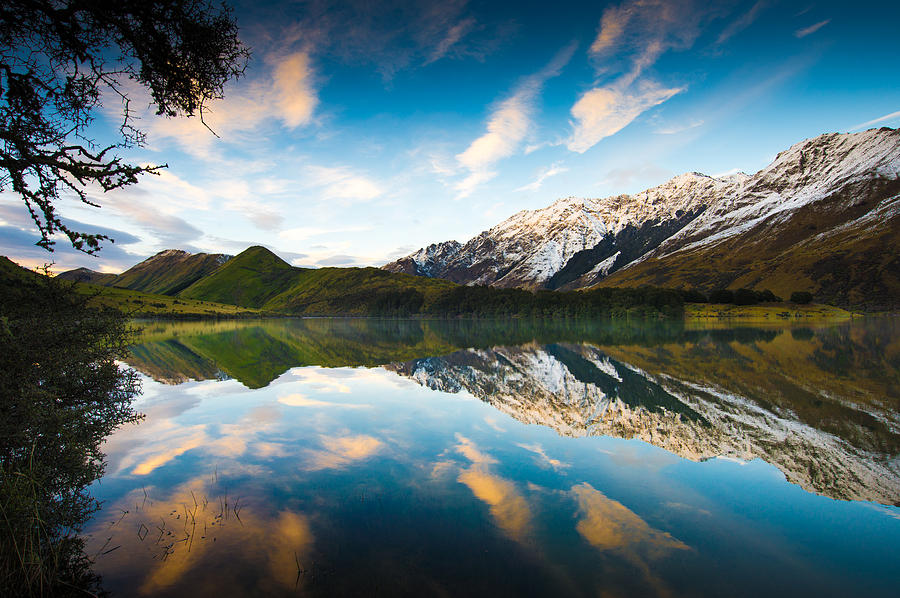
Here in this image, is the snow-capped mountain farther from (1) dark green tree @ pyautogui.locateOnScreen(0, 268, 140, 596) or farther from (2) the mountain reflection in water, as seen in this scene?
(1) dark green tree @ pyautogui.locateOnScreen(0, 268, 140, 596)

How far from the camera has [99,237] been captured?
392 inches

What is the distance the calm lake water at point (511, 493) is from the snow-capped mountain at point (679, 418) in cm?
18

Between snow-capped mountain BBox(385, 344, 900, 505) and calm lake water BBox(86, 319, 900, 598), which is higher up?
calm lake water BBox(86, 319, 900, 598)

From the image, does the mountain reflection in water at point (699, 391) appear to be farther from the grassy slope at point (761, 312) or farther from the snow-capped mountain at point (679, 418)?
the grassy slope at point (761, 312)

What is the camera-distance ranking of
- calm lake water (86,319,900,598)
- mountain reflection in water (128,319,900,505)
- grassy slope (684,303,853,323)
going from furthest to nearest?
grassy slope (684,303,853,323) → mountain reflection in water (128,319,900,505) → calm lake water (86,319,900,598)

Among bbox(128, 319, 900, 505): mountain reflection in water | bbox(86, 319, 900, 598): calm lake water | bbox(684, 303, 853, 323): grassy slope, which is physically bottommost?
bbox(684, 303, 853, 323): grassy slope

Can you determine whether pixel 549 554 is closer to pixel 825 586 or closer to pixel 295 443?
pixel 825 586

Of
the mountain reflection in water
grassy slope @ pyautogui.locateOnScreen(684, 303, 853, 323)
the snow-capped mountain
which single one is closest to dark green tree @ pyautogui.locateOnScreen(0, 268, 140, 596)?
the mountain reflection in water

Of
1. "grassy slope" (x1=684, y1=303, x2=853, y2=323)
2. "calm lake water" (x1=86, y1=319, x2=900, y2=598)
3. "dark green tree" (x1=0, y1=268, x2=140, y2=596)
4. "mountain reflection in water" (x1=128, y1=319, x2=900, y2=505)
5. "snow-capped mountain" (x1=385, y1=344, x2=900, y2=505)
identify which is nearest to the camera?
"dark green tree" (x1=0, y1=268, x2=140, y2=596)

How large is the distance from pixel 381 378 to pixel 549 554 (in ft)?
101

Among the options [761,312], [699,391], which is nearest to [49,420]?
[699,391]

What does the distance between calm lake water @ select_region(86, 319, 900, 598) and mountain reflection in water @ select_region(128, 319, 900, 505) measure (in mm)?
219

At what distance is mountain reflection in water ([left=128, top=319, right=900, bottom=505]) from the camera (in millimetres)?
17938


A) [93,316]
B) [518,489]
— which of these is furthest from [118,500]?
[518,489]
